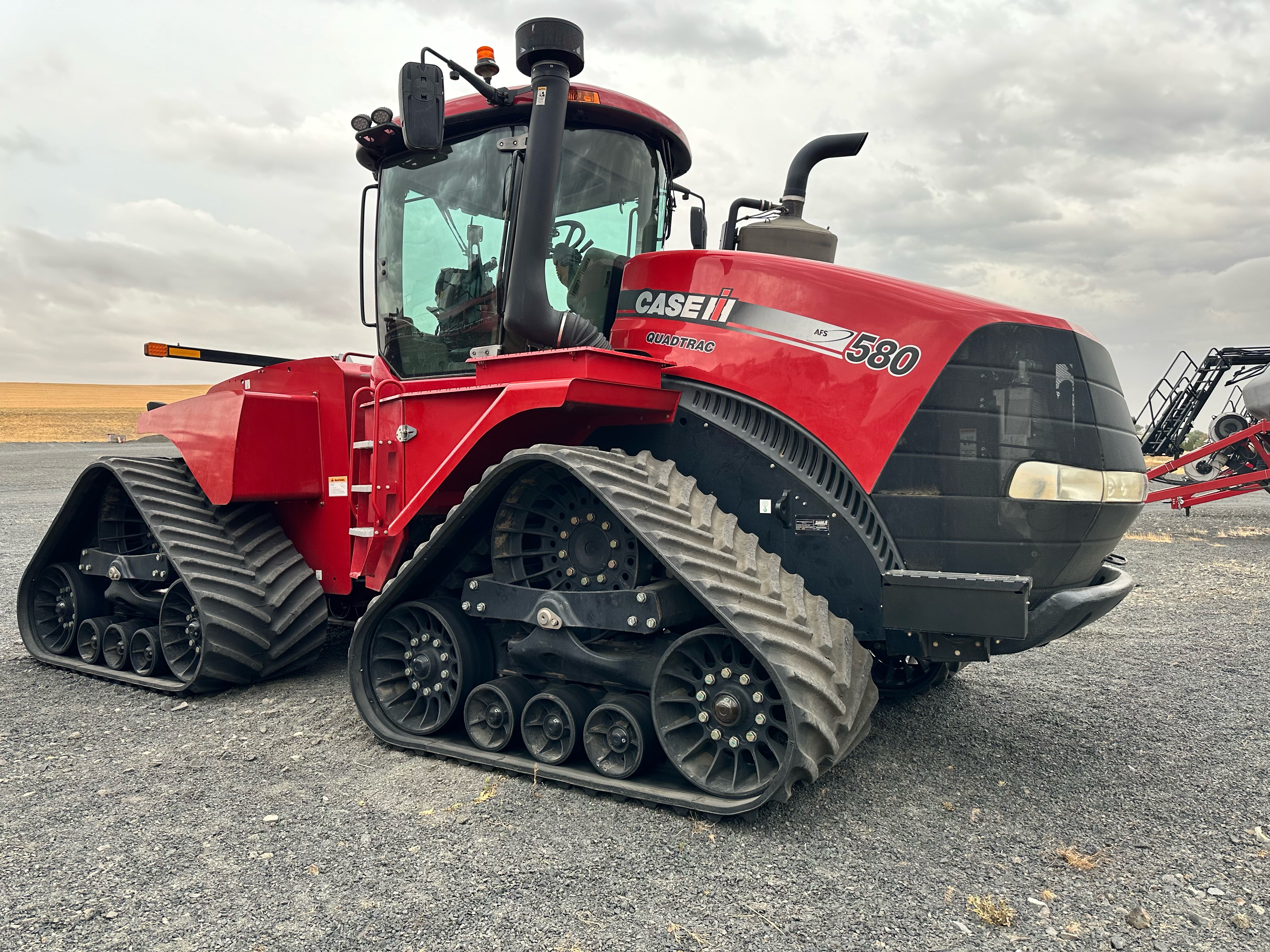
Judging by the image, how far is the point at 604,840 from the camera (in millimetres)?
3240

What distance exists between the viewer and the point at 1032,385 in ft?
11.7

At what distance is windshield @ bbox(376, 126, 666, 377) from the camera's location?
14.9 ft

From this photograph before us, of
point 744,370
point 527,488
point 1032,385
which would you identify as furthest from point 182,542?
point 1032,385

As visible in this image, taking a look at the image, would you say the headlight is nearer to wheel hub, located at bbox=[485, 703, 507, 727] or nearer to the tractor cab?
the tractor cab

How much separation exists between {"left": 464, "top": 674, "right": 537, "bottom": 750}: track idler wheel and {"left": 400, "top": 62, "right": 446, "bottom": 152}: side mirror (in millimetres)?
2345

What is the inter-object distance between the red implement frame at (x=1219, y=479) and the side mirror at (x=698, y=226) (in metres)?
13.1

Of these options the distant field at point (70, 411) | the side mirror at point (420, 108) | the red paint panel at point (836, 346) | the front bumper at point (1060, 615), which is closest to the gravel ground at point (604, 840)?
the front bumper at point (1060, 615)

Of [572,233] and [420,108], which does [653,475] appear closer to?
[572,233]

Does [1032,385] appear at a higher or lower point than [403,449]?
higher

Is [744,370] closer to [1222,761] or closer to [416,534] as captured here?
Result: [416,534]

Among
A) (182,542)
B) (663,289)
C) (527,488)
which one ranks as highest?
(663,289)

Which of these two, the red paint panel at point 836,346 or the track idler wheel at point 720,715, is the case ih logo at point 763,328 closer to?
the red paint panel at point 836,346

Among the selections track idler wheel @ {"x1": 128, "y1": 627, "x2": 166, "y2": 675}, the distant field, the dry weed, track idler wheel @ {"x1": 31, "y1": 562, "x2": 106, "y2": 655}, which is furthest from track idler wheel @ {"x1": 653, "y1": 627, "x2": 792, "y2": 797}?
the distant field

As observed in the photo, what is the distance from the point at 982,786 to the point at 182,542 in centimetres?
444
